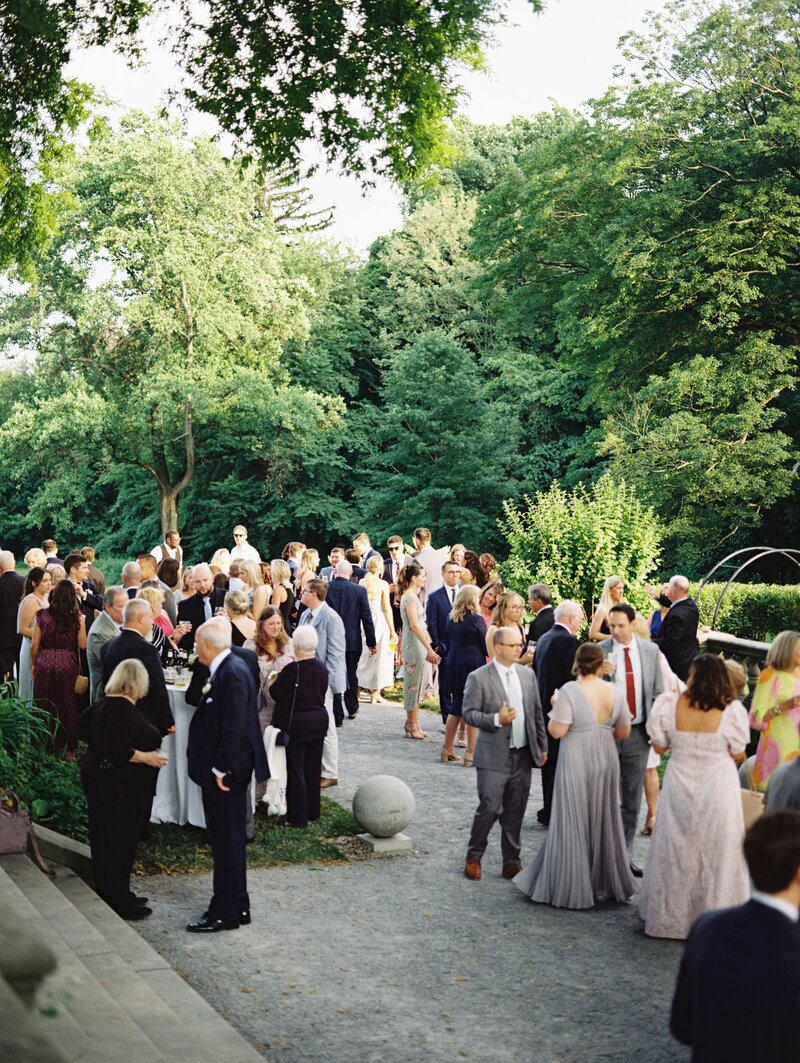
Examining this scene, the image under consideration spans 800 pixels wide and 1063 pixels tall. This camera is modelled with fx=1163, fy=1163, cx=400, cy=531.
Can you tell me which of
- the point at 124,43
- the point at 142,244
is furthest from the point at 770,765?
the point at 142,244

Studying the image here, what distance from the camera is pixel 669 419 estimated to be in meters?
22.5

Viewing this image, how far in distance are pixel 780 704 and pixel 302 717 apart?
4.05 meters

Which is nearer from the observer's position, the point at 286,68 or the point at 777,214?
the point at 286,68

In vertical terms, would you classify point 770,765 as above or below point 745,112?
below

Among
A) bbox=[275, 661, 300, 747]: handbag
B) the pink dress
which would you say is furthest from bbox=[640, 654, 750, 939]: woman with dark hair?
bbox=[275, 661, 300, 747]: handbag

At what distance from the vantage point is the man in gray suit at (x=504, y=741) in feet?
28.7

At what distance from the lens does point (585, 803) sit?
26.4ft

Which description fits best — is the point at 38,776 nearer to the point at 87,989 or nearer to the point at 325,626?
the point at 325,626

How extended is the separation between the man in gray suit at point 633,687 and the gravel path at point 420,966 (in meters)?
0.85

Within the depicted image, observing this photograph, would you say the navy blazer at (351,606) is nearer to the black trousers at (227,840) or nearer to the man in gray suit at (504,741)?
the man in gray suit at (504,741)

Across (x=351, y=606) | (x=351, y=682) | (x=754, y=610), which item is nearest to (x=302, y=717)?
(x=351, y=606)

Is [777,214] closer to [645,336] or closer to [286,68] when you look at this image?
→ [645,336]

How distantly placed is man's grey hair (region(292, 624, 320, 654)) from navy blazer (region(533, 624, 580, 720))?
1.94 m

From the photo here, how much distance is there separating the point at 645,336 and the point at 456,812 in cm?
1685
